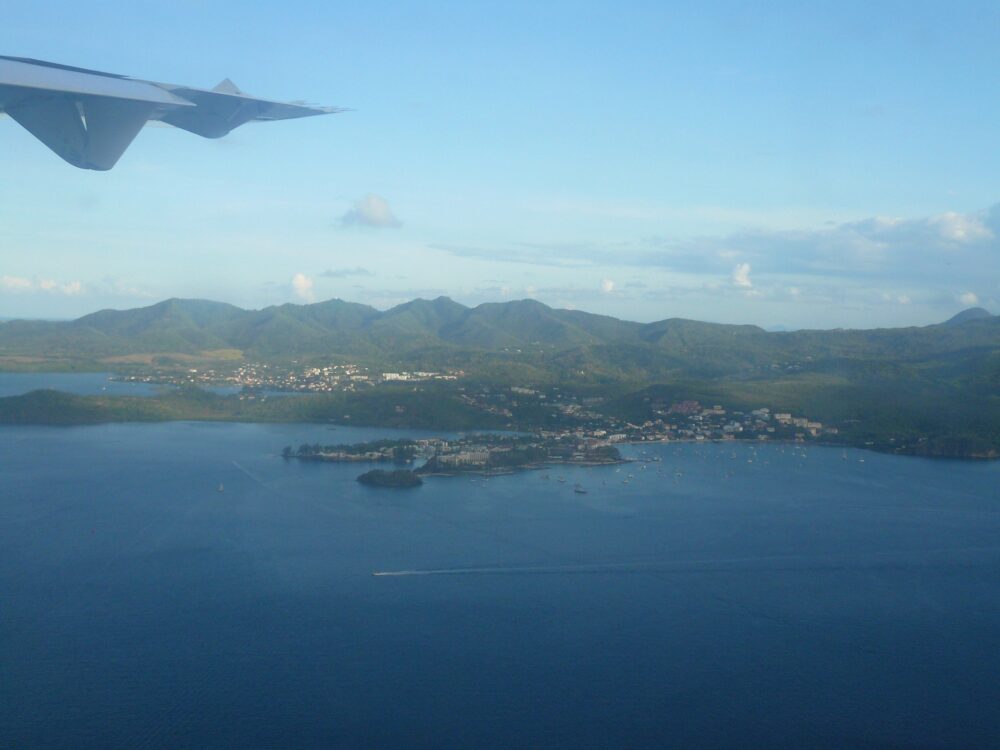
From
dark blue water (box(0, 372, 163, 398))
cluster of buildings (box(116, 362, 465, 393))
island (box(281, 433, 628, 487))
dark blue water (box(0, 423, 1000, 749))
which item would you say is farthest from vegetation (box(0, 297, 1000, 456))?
dark blue water (box(0, 423, 1000, 749))

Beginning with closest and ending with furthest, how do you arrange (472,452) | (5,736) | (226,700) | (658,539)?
1. (5,736)
2. (226,700)
3. (658,539)
4. (472,452)

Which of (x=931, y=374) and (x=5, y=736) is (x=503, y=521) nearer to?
(x=5, y=736)

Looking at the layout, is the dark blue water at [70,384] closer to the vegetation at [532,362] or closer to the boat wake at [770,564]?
the vegetation at [532,362]

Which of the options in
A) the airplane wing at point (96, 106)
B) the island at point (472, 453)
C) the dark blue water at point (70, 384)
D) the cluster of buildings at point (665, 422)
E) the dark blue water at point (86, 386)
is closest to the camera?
the airplane wing at point (96, 106)

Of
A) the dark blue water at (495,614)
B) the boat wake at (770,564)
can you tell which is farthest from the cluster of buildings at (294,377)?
the boat wake at (770,564)

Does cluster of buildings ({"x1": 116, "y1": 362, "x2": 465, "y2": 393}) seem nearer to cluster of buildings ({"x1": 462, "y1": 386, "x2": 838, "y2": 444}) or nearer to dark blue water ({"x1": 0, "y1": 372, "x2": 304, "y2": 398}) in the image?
dark blue water ({"x1": 0, "y1": 372, "x2": 304, "y2": 398})

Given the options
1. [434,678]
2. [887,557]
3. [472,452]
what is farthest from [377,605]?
[472,452]
